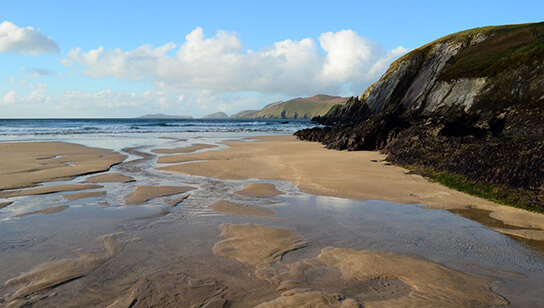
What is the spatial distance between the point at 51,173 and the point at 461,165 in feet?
43.4

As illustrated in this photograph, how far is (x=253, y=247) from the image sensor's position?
527 cm

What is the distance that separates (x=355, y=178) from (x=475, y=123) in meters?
9.87

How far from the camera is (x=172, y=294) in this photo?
12.4ft

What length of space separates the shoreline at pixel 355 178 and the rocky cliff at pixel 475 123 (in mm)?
780

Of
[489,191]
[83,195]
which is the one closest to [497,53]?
[489,191]

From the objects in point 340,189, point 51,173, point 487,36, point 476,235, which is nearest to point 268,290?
point 476,235

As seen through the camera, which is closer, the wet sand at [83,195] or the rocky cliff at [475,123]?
the wet sand at [83,195]

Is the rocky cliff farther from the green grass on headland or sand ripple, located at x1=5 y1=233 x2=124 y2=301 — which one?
sand ripple, located at x1=5 y1=233 x2=124 y2=301

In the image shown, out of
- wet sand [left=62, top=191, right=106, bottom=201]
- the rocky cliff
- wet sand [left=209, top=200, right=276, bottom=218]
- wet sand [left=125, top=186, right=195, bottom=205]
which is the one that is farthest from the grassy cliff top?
wet sand [left=62, top=191, right=106, bottom=201]

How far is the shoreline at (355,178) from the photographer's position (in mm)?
7584

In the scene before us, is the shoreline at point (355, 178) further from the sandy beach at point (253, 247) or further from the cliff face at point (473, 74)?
the cliff face at point (473, 74)


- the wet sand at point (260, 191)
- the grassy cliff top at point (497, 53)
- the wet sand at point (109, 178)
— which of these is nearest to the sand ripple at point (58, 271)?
the wet sand at point (260, 191)

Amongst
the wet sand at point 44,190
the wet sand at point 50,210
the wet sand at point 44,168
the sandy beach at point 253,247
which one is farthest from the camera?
the wet sand at point 44,168

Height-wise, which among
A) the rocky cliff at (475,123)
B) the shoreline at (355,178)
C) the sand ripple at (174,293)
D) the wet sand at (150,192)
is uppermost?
the rocky cliff at (475,123)
